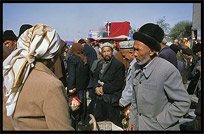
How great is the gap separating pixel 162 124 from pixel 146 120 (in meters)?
0.18

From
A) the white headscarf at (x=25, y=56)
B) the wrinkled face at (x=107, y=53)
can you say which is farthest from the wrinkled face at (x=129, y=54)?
the white headscarf at (x=25, y=56)

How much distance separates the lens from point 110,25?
63.9 ft

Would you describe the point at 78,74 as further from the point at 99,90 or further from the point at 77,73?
the point at 99,90

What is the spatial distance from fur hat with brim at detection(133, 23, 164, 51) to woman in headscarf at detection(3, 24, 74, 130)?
111 centimetres

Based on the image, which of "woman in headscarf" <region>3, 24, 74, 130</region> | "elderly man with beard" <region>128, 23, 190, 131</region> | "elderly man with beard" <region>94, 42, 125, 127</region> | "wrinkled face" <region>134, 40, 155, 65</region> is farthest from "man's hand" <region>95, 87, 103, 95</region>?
"woman in headscarf" <region>3, 24, 74, 130</region>

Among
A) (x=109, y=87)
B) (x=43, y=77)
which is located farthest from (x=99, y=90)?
(x=43, y=77)

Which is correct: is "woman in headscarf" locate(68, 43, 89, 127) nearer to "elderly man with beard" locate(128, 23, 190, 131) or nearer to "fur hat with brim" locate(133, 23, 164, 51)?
"elderly man with beard" locate(128, 23, 190, 131)

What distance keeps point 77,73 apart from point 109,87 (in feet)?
3.68

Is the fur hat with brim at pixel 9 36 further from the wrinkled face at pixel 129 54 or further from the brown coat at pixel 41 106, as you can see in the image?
the brown coat at pixel 41 106

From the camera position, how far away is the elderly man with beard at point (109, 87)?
14.2 ft

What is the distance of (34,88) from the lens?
1555mm

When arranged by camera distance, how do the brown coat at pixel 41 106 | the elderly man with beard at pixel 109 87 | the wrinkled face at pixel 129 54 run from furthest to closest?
the elderly man with beard at pixel 109 87 → the wrinkled face at pixel 129 54 → the brown coat at pixel 41 106

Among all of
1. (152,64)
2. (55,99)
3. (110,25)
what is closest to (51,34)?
(55,99)

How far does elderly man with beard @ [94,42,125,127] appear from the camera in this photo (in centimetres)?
434
